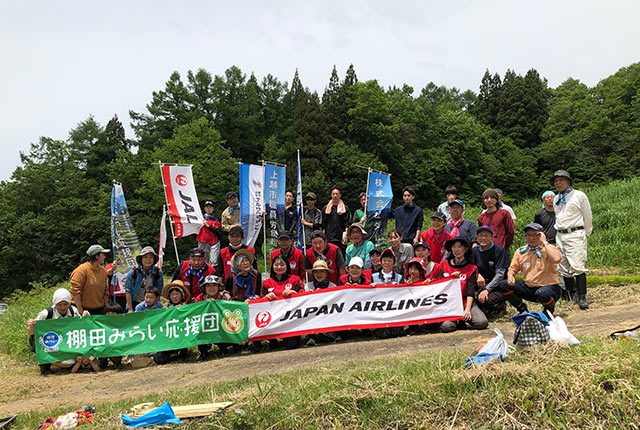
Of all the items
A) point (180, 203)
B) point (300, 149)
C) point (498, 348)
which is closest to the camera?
point (498, 348)

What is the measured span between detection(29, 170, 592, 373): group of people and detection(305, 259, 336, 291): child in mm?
17

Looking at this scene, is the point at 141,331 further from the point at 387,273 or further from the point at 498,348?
the point at 498,348

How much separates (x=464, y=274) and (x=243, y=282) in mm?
3698

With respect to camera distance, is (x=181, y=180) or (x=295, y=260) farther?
(x=181, y=180)

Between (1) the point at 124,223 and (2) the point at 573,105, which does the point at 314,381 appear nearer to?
(1) the point at 124,223

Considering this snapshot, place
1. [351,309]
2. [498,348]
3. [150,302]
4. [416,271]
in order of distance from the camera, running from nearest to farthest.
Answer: [498,348] < [351,309] < [416,271] < [150,302]

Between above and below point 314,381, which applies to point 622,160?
above

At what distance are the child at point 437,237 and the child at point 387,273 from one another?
2.78 ft

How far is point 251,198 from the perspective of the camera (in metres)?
11.0

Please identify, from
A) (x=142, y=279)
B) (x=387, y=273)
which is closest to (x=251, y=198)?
(x=142, y=279)

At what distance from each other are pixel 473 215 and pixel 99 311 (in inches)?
680

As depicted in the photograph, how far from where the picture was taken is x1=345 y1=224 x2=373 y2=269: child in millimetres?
8469

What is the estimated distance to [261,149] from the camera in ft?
171

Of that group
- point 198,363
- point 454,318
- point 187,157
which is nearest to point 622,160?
point 187,157
